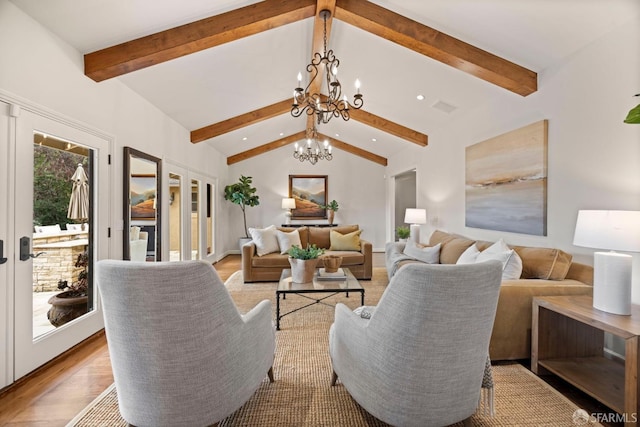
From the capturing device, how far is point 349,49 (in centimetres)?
367

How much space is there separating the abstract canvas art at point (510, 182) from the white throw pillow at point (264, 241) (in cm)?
301

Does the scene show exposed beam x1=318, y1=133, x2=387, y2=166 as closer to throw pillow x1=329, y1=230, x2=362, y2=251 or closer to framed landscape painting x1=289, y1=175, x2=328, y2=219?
framed landscape painting x1=289, y1=175, x2=328, y2=219

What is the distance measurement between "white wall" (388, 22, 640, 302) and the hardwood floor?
92 cm

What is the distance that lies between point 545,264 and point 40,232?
13.3 ft

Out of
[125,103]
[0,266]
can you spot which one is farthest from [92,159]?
[0,266]

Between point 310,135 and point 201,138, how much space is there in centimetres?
237

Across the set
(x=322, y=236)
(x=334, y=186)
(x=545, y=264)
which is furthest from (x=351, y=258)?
(x=334, y=186)

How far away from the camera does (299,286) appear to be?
9.96ft

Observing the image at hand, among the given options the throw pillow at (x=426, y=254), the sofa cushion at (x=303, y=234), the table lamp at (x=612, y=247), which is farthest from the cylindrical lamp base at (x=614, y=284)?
the sofa cushion at (x=303, y=234)

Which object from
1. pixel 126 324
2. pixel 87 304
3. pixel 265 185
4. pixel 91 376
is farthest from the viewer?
pixel 265 185

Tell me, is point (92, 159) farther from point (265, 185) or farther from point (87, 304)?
point (265, 185)

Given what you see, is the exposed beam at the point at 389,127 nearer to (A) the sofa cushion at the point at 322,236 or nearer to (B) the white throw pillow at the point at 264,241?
(A) the sofa cushion at the point at 322,236

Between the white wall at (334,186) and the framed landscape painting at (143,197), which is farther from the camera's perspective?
the white wall at (334,186)

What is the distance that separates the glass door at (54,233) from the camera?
84.1 inches
